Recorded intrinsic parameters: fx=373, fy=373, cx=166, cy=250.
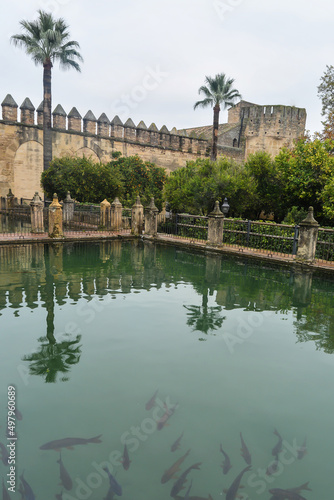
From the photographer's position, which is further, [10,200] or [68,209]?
[10,200]

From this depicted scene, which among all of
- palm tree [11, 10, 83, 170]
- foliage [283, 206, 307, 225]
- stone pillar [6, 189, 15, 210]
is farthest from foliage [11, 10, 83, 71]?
foliage [283, 206, 307, 225]

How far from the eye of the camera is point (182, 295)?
8547mm

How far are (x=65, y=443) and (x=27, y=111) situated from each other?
26.9 metres

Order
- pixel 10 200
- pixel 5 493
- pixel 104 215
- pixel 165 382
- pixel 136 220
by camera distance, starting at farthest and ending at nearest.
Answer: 1. pixel 10 200
2. pixel 104 215
3. pixel 136 220
4. pixel 165 382
5. pixel 5 493

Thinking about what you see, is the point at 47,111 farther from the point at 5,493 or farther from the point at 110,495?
the point at 110,495

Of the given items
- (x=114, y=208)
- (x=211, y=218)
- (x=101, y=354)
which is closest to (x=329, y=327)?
(x=101, y=354)

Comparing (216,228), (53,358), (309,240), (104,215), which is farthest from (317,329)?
(104,215)

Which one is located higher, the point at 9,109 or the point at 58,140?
the point at 9,109

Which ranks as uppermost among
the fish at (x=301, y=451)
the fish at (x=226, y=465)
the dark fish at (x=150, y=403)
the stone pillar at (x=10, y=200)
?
the stone pillar at (x=10, y=200)

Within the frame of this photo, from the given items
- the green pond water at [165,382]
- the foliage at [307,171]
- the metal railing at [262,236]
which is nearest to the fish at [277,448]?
the green pond water at [165,382]

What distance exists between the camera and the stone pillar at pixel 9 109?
2523cm

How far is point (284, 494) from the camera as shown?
3.01 metres

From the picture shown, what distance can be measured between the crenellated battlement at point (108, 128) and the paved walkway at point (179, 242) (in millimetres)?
12588

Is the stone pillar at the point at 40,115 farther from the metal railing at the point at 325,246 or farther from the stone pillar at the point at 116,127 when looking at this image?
the metal railing at the point at 325,246
